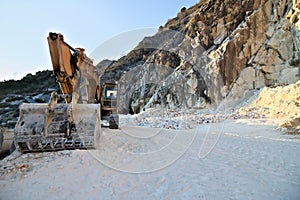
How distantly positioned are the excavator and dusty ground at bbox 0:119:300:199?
20cm

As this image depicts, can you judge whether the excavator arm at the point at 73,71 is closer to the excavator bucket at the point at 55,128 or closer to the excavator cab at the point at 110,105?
the excavator cab at the point at 110,105

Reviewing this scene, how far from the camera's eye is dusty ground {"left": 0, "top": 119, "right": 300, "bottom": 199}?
251 cm

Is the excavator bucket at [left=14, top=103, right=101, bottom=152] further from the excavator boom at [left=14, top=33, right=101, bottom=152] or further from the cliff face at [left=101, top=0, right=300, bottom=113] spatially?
the cliff face at [left=101, top=0, right=300, bottom=113]

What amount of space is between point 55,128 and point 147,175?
1.93 metres

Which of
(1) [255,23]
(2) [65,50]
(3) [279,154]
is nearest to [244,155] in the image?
(3) [279,154]

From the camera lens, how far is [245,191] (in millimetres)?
2557

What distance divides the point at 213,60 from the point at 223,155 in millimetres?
12650

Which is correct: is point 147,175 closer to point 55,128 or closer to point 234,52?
point 55,128

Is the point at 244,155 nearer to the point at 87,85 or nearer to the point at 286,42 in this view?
the point at 87,85

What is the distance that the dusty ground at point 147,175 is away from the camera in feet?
8.23

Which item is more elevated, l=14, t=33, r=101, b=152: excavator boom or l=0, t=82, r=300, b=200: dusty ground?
l=14, t=33, r=101, b=152: excavator boom

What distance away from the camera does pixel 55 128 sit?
372 centimetres

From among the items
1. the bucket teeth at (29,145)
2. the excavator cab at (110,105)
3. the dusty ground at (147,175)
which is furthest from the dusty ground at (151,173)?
the excavator cab at (110,105)

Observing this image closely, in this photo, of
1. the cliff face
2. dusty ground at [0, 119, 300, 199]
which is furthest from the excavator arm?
the cliff face
